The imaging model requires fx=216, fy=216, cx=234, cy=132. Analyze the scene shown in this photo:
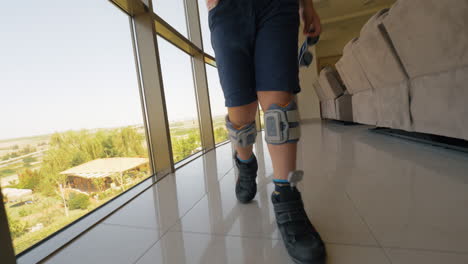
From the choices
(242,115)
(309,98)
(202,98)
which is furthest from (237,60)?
(309,98)

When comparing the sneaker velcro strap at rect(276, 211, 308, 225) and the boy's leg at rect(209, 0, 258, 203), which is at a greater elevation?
the boy's leg at rect(209, 0, 258, 203)

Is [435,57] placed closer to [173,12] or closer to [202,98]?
[202,98]

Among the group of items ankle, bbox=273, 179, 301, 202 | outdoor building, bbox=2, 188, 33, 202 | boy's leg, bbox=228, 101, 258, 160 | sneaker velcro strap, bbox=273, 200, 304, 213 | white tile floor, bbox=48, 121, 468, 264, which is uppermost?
boy's leg, bbox=228, 101, 258, 160

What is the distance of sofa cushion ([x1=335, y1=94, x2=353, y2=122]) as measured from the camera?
3229 mm

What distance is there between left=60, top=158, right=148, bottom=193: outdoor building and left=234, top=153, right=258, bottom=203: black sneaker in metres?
0.83

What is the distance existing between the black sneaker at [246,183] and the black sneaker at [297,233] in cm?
22

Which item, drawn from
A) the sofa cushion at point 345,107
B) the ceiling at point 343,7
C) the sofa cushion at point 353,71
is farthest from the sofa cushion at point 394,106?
the ceiling at point 343,7

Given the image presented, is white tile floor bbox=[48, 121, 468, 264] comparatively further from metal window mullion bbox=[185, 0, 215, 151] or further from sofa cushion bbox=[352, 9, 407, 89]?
metal window mullion bbox=[185, 0, 215, 151]

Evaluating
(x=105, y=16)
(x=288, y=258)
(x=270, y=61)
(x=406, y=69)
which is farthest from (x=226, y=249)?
(x=105, y=16)

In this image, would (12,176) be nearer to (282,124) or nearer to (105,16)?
(282,124)

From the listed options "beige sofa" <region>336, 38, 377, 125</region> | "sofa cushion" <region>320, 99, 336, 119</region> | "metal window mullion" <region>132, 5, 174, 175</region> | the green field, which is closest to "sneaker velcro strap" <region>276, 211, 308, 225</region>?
the green field

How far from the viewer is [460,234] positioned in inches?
21.9

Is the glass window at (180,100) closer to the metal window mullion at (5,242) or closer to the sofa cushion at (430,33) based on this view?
the metal window mullion at (5,242)

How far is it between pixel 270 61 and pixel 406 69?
1179 millimetres
